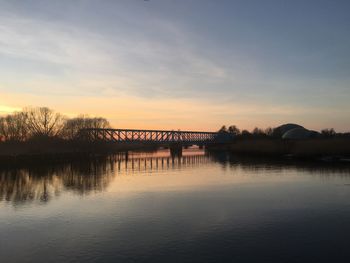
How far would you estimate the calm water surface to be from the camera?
15.9 meters

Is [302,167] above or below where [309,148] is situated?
below

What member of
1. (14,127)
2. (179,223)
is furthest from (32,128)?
(179,223)

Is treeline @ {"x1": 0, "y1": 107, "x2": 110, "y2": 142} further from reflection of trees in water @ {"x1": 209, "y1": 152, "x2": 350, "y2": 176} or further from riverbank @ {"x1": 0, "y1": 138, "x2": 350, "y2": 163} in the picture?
reflection of trees in water @ {"x1": 209, "y1": 152, "x2": 350, "y2": 176}

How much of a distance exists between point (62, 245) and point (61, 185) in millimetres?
24344

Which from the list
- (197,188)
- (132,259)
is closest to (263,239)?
(132,259)

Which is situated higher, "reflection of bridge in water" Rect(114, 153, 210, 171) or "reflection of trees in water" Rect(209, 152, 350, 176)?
"reflection of trees in water" Rect(209, 152, 350, 176)

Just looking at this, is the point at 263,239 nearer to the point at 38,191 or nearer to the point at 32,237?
the point at 32,237

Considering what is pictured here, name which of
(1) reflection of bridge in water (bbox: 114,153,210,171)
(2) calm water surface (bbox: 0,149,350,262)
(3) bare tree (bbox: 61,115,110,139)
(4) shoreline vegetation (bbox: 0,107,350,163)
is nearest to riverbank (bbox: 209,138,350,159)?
(4) shoreline vegetation (bbox: 0,107,350,163)

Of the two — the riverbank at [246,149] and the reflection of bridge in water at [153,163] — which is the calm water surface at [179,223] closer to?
the reflection of bridge in water at [153,163]

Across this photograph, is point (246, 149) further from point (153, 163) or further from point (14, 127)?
point (14, 127)

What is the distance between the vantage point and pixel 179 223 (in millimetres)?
21125

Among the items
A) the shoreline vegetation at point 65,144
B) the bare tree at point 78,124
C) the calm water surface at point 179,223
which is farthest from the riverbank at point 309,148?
the bare tree at point 78,124

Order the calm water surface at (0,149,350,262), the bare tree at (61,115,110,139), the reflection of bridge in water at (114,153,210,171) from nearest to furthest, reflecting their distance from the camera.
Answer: the calm water surface at (0,149,350,262) → the reflection of bridge in water at (114,153,210,171) → the bare tree at (61,115,110,139)

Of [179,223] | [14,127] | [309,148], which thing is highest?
[14,127]
